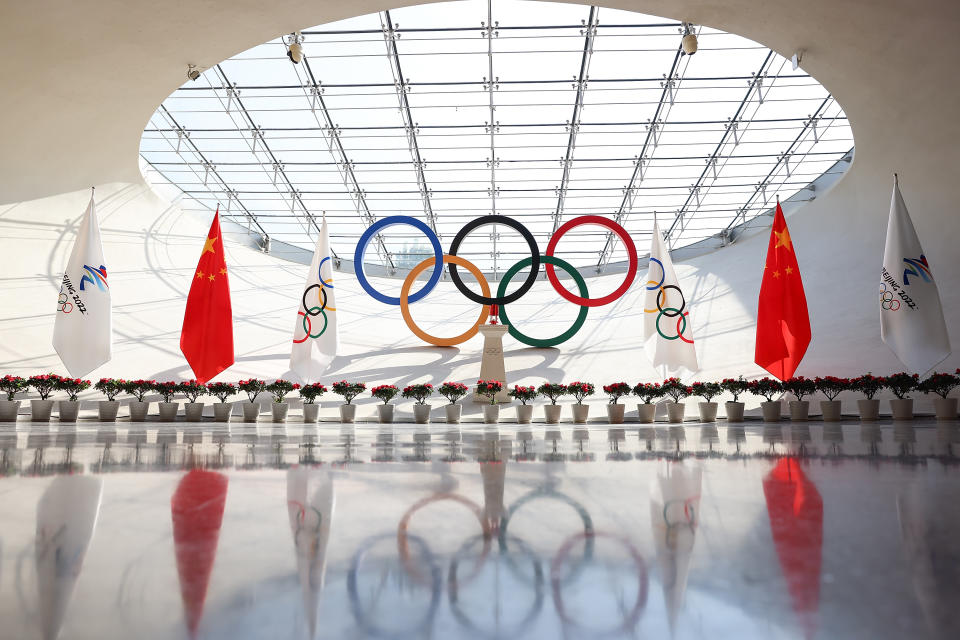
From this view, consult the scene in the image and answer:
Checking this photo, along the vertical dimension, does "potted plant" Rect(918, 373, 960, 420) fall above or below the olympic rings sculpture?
below

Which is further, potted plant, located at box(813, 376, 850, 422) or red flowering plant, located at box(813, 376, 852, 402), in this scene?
red flowering plant, located at box(813, 376, 852, 402)

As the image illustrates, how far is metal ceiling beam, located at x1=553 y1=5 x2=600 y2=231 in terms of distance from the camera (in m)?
22.4

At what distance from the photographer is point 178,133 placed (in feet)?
98.2

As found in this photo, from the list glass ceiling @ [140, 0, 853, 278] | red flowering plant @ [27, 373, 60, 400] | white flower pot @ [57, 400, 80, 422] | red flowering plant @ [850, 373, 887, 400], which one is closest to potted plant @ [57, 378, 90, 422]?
white flower pot @ [57, 400, 80, 422]

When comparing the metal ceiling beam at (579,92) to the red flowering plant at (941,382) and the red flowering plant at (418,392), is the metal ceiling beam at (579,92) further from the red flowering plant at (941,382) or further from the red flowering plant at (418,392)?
the red flowering plant at (941,382)

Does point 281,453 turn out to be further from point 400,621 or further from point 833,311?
point 833,311

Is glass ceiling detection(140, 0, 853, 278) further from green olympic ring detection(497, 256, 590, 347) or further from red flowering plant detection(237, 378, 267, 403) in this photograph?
red flowering plant detection(237, 378, 267, 403)

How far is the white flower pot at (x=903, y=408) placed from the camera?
726 inches

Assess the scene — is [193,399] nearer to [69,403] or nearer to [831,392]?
[69,403]

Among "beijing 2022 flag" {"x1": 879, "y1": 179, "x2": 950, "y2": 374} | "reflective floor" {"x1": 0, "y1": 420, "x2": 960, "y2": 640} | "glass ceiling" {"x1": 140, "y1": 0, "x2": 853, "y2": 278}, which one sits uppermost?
"glass ceiling" {"x1": 140, "y1": 0, "x2": 853, "y2": 278}

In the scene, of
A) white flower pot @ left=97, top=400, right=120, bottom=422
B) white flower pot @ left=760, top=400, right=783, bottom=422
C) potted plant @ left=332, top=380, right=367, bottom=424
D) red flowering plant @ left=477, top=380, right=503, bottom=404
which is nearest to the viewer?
white flower pot @ left=97, top=400, right=120, bottom=422

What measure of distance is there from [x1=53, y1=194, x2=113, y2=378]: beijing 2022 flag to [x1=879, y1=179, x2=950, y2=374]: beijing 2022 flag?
22496 millimetres

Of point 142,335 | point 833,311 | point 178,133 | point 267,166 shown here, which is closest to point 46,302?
point 142,335

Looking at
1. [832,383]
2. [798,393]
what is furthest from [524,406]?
[832,383]
